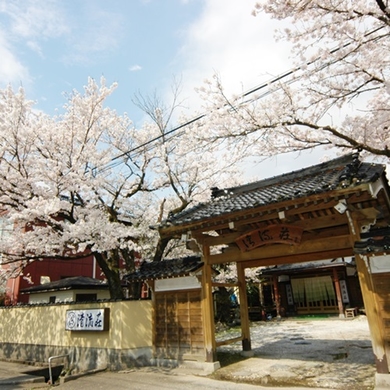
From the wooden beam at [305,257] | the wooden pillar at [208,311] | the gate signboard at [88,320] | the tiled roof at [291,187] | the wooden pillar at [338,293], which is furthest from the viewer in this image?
the wooden pillar at [338,293]

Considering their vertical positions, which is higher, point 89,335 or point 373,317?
point 373,317

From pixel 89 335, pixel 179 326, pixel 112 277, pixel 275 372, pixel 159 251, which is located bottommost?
pixel 275 372

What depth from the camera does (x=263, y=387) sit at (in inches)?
293

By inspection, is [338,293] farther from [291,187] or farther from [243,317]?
[291,187]

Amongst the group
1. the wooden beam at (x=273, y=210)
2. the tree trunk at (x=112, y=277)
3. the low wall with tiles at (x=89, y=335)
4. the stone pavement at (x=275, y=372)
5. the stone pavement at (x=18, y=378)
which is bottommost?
the stone pavement at (x=18, y=378)

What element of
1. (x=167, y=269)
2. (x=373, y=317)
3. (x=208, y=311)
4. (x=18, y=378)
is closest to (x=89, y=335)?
(x=18, y=378)

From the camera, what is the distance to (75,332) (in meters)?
11.7

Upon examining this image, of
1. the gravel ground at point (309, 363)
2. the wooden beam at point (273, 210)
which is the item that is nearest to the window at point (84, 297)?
the gravel ground at point (309, 363)

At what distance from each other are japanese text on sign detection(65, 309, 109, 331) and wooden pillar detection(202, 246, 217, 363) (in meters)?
3.69

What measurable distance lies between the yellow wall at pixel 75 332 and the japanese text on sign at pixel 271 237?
4.25 meters

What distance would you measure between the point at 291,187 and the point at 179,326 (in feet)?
18.5

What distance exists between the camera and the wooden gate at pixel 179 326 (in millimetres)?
9523

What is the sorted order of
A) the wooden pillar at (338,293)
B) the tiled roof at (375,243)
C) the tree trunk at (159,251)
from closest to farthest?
the tiled roof at (375,243) < the tree trunk at (159,251) < the wooden pillar at (338,293)

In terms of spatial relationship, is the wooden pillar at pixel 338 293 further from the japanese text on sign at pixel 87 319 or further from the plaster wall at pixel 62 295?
the japanese text on sign at pixel 87 319
